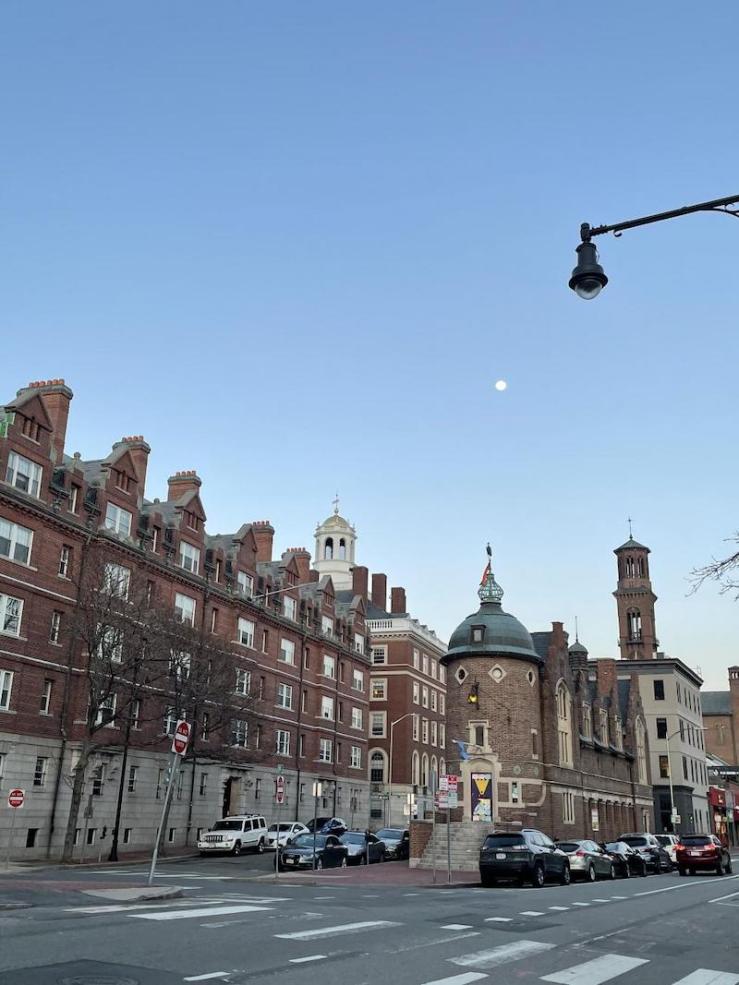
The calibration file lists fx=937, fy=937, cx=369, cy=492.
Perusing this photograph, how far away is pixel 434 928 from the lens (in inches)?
568

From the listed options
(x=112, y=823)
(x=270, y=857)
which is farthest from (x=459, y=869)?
(x=112, y=823)

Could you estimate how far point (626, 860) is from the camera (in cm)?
3728

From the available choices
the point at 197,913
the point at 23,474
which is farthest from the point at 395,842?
the point at 197,913

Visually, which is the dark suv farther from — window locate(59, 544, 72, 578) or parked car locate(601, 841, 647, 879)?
window locate(59, 544, 72, 578)

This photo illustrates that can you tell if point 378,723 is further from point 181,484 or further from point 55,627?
point 55,627

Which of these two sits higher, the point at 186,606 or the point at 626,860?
the point at 186,606

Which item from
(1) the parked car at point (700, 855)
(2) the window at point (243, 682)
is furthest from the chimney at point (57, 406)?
(1) the parked car at point (700, 855)

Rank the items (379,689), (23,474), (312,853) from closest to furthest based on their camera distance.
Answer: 1. (312,853)
2. (23,474)
3. (379,689)

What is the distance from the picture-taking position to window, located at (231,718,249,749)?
51469 millimetres

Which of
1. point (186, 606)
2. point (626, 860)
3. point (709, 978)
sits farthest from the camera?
point (186, 606)

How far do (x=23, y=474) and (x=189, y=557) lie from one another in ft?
41.9

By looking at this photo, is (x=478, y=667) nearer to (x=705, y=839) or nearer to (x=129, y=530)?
(x=705, y=839)

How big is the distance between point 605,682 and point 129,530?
139ft

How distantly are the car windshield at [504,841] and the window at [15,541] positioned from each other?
70.0 feet
